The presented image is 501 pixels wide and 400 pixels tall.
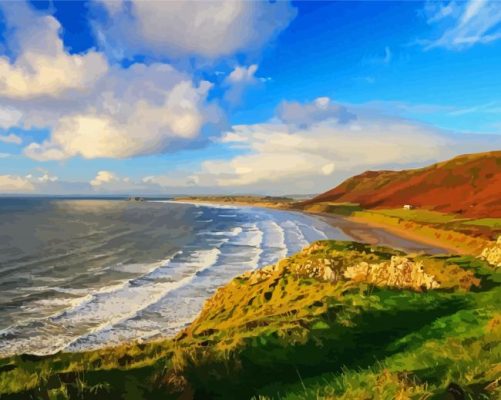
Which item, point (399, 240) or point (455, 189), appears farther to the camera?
point (455, 189)

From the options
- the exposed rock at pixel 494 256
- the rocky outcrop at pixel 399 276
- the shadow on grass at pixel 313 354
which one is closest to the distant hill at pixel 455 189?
the exposed rock at pixel 494 256

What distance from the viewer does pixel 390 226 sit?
92.4 m

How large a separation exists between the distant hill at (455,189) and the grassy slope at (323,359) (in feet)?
270

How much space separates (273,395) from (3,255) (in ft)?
189

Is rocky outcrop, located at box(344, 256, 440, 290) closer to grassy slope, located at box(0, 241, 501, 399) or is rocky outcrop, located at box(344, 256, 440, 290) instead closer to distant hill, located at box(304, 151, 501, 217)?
grassy slope, located at box(0, 241, 501, 399)

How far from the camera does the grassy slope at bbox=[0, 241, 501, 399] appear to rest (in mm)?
6812

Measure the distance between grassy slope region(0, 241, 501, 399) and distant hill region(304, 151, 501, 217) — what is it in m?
82.3

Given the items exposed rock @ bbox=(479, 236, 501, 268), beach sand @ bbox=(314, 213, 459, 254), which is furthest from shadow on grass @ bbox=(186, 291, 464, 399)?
beach sand @ bbox=(314, 213, 459, 254)

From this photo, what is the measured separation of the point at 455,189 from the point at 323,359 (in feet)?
423

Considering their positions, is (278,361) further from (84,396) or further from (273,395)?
(84,396)

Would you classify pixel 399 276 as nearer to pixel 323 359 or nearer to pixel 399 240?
pixel 323 359

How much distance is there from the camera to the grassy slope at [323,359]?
6.81 meters

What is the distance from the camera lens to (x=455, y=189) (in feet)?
410

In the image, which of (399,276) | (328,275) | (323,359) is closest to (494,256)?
(399,276)
